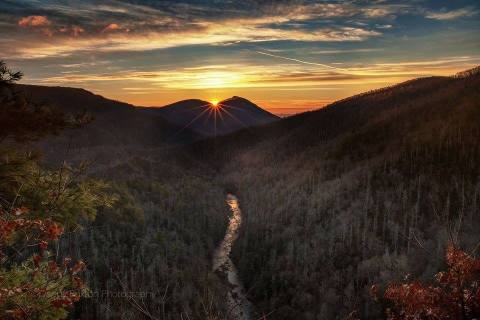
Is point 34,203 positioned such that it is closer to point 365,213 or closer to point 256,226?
point 365,213

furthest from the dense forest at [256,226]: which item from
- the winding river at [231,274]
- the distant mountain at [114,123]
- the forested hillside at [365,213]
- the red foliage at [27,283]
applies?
the distant mountain at [114,123]

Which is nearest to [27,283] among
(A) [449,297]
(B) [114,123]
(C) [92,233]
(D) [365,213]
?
(A) [449,297]

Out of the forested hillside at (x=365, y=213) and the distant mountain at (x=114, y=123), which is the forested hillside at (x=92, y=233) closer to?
the forested hillside at (x=365, y=213)

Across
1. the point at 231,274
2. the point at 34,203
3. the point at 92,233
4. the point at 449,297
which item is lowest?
the point at 231,274

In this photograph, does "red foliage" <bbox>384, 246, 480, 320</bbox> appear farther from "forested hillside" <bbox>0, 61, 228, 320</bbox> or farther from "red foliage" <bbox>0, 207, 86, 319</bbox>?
"red foliage" <bbox>0, 207, 86, 319</bbox>

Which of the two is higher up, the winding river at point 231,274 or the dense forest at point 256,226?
the dense forest at point 256,226

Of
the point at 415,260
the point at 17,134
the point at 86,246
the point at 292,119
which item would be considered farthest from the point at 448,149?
the point at 292,119
